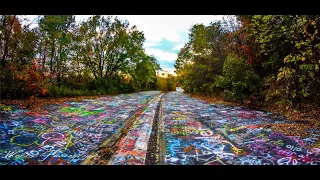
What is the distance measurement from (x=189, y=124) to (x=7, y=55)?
37.7 feet

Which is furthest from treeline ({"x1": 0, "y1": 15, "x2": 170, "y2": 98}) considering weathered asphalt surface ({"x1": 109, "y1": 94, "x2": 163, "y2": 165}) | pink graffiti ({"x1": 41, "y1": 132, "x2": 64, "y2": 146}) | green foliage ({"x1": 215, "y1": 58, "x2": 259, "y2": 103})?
green foliage ({"x1": 215, "y1": 58, "x2": 259, "y2": 103})

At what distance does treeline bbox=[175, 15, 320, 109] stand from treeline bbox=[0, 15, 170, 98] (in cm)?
977

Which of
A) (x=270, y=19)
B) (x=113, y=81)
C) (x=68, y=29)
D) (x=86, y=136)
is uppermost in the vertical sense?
(x=68, y=29)

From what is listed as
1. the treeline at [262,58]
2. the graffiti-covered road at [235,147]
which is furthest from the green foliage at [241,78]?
the graffiti-covered road at [235,147]

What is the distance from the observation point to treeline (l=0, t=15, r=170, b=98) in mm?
11250

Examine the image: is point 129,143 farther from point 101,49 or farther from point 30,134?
point 101,49

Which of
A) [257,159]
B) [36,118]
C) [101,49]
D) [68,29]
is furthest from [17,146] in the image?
[101,49]

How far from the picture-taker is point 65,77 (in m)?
18.9

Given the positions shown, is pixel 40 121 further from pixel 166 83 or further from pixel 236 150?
pixel 166 83

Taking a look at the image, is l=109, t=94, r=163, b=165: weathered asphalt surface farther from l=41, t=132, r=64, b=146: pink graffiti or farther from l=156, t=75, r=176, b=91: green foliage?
l=156, t=75, r=176, b=91: green foliage

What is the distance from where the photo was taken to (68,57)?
20031mm

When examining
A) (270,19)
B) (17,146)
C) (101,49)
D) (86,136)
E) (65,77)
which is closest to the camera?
(17,146)

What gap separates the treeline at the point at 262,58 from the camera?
823 cm
